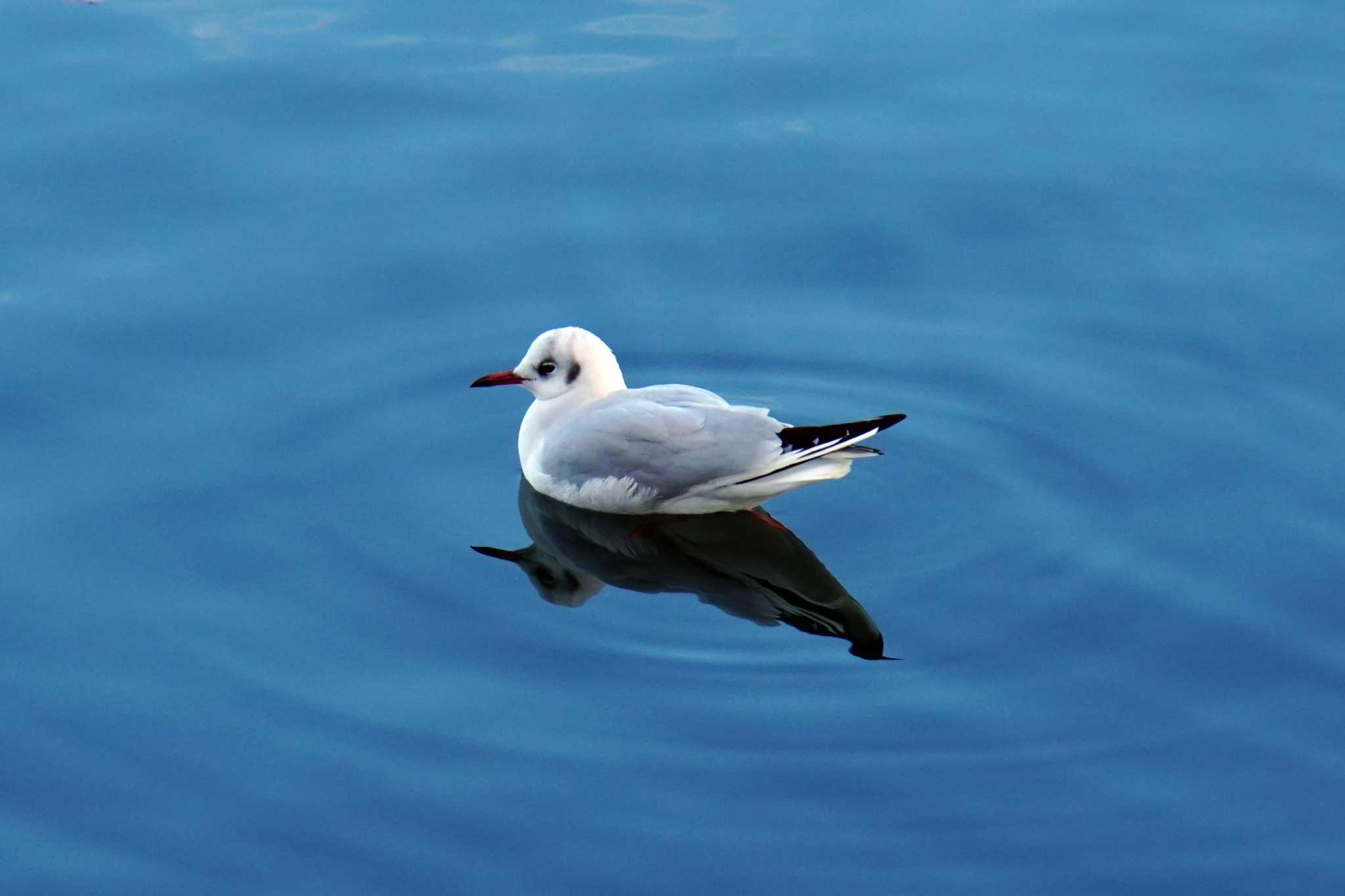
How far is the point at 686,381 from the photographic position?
8.60 meters

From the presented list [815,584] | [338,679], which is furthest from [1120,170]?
[338,679]

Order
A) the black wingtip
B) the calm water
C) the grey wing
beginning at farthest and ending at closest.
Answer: the grey wing → the black wingtip → the calm water

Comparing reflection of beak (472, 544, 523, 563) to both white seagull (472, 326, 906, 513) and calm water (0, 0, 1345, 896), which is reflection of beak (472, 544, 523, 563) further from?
white seagull (472, 326, 906, 513)

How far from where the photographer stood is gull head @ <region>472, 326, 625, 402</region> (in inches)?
322

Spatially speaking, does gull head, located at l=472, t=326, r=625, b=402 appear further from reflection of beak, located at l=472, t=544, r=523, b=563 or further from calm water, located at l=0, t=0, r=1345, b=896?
reflection of beak, located at l=472, t=544, r=523, b=563

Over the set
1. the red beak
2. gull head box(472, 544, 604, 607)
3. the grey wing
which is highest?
the red beak

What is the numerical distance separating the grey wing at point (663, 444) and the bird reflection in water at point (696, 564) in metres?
0.20

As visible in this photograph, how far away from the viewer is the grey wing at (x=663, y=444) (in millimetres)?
7711

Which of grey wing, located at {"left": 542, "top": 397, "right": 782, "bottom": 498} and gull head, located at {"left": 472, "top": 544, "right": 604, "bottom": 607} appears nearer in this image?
gull head, located at {"left": 472, "top": 544, "right": 604, "bottom": 607}

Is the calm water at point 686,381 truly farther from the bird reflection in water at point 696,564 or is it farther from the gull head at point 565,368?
the gull head at point 565,368

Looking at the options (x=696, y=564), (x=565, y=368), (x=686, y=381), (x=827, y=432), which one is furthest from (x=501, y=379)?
(x=827, y=432)

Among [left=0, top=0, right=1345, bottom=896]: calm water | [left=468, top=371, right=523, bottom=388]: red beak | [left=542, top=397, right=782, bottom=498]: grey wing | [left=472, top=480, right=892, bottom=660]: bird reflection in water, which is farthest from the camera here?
[left=468, top=371, right=523, bottom=388]: red beak

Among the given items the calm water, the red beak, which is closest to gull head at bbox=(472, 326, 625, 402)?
the red beak

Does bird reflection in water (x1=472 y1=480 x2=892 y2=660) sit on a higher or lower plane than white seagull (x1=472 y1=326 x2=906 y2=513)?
lower
